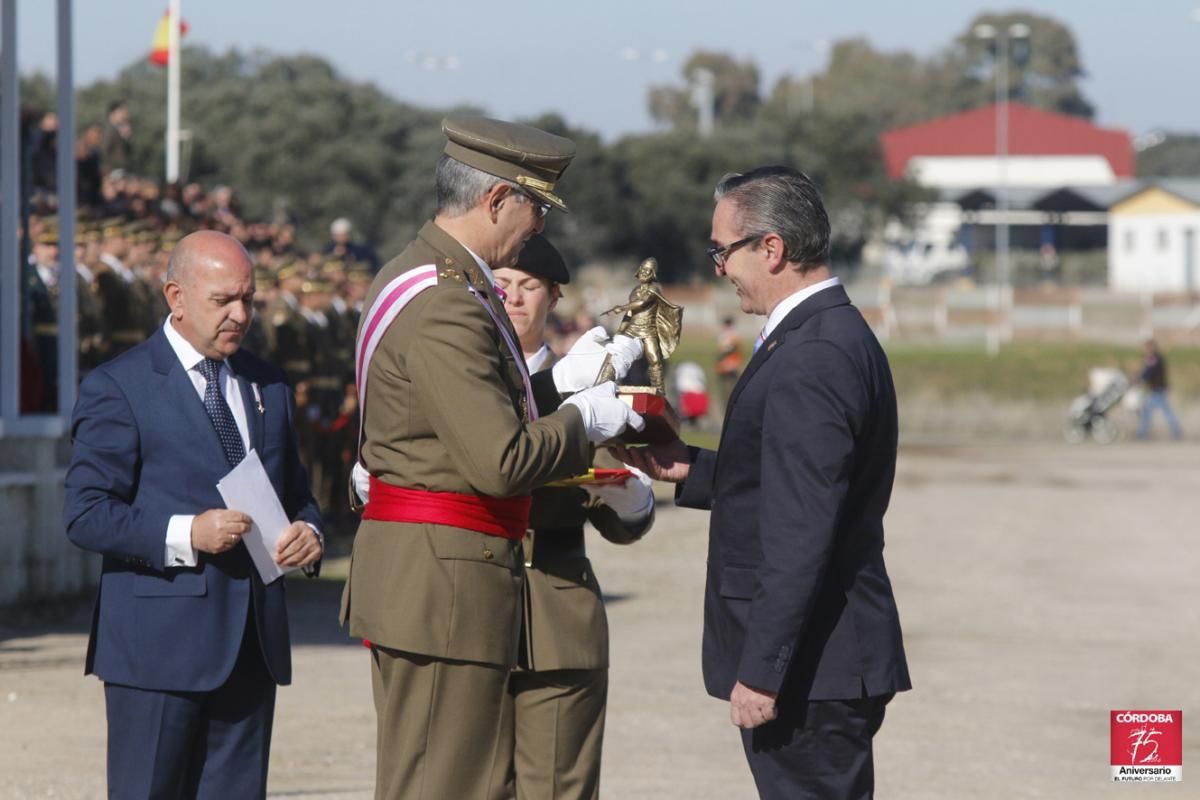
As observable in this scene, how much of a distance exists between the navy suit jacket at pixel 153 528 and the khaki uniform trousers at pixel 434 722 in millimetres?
520

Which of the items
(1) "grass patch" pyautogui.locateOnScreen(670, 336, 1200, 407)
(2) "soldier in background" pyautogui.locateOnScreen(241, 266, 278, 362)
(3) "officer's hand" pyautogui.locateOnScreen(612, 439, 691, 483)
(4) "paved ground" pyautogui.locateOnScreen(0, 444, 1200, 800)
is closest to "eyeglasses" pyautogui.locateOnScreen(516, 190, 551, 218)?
(3) "officer's hand" pyautogui.locateOnScreen(612, 439, 691, 483)

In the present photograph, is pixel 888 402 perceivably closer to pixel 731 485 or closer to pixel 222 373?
pixel 731 485

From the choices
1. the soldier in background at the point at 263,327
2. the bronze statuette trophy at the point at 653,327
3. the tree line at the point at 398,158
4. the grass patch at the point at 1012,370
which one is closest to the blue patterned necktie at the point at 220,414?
the bronze statuette trophy at the point at 653,327

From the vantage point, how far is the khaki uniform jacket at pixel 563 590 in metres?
4.89

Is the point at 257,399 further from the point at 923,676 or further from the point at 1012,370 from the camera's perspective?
the point at 1012,370

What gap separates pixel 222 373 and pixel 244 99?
56053 millimetres

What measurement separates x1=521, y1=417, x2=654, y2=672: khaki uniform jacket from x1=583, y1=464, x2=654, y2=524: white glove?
3cm

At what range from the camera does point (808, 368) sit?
443cm

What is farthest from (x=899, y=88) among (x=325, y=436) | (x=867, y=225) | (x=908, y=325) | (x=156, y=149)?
(x=325, y=436)

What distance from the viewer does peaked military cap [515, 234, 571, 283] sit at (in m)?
5.42

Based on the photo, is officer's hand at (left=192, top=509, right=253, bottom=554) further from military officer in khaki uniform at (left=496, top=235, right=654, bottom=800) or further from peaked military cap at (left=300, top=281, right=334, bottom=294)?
peaked military cap at (left=300, top=281, right=334, bottom=294)

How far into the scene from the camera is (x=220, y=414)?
507cm

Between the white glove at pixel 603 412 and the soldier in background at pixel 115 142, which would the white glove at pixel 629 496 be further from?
the soldier in background at pixel 115 142

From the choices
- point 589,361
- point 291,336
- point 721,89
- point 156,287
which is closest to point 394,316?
point 589,361
